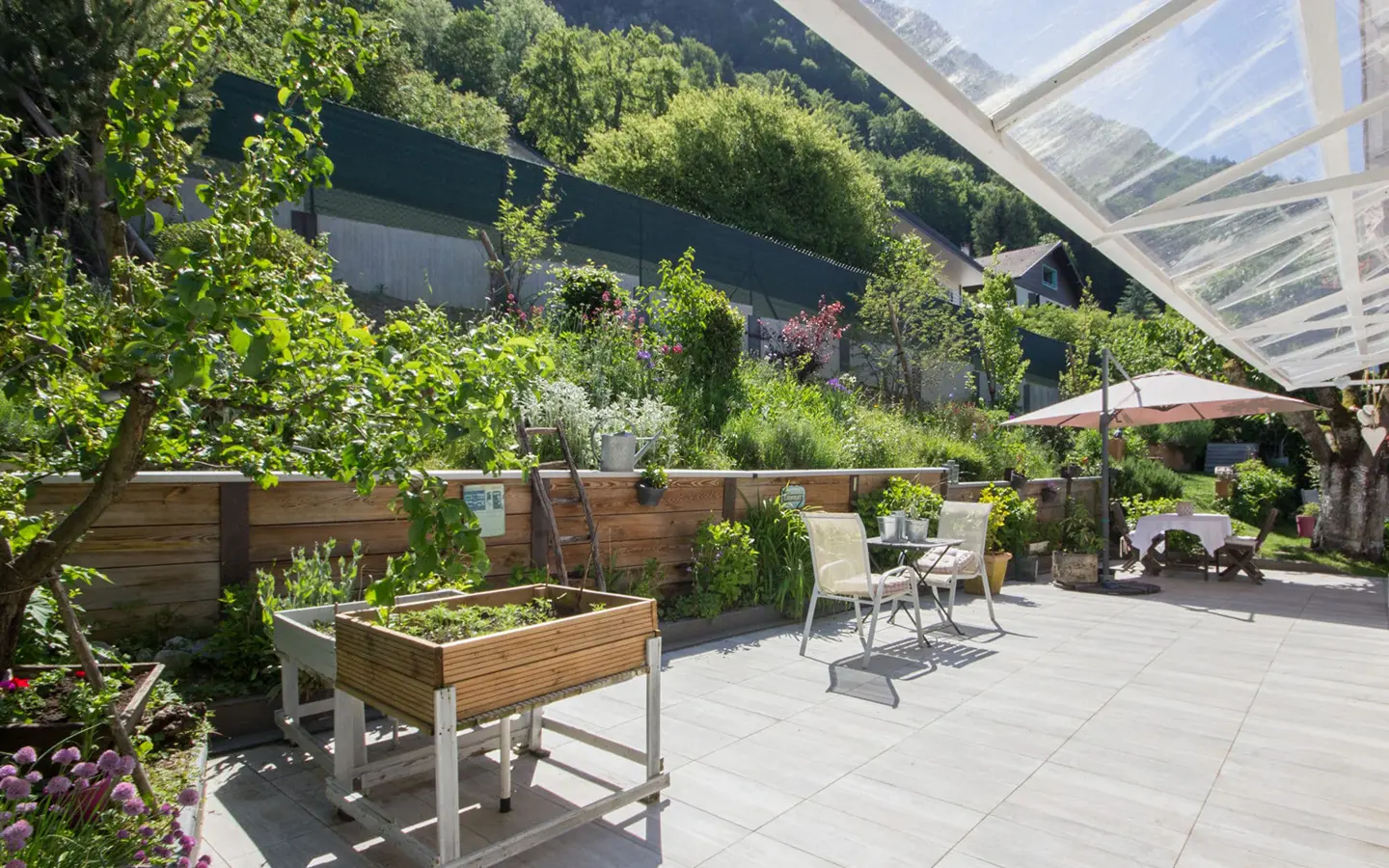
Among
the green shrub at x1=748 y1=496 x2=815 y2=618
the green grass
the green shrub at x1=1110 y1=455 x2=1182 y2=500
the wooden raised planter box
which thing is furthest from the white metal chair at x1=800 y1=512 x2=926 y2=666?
the green shrub at x1=1110 y1=455 x2=1182 y2=500

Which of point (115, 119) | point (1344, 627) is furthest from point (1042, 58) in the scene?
point (1344, 627)

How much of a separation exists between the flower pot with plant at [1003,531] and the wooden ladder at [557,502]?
4.33 metres

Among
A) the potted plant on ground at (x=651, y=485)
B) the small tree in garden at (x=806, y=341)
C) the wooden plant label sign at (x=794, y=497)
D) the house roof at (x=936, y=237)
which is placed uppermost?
the house roof at (x=936, y=237)

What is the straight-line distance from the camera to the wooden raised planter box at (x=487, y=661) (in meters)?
2.25

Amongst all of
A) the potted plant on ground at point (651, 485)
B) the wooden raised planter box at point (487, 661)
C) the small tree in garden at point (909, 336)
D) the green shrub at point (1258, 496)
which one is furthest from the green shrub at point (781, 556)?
the green shrub at point (1258, 496)

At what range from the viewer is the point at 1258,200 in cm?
309

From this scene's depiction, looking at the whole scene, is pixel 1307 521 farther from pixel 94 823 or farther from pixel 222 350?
pixel 94 823

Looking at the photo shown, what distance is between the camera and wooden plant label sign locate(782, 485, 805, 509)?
6.33 metres

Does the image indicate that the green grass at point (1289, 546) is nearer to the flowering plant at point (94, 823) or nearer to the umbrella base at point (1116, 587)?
the umbrella base at point (1116, 587)

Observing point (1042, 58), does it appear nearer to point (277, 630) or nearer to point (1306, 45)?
point (1306, 45)

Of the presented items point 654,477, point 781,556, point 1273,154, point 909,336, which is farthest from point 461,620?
point 909,336

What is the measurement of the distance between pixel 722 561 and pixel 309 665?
321cm

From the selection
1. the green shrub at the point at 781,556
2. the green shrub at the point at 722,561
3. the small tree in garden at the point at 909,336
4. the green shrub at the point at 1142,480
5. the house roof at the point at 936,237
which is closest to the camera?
the green shrub at the point at 722,561

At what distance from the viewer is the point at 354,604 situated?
3.09 metres
